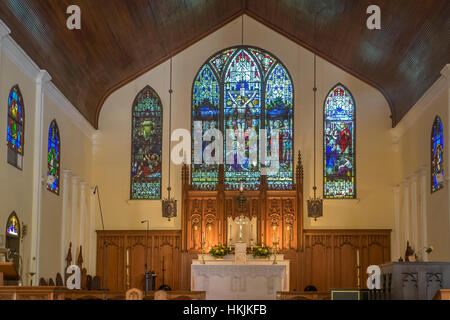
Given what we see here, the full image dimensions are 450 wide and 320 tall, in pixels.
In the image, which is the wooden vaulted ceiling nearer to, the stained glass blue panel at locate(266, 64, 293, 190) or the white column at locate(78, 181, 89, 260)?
the stained glass blue panel at locate(266, 64, 293, 190)

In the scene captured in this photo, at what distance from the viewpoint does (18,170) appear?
1487cm

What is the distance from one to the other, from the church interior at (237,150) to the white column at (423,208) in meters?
0.07

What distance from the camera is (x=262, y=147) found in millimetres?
21469

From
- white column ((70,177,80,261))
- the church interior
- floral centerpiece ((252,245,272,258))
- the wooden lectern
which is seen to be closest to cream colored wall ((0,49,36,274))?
the church interior

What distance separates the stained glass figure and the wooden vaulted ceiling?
106cm

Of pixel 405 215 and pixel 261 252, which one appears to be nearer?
pixel 261 252

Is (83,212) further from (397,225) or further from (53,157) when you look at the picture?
(397,225)

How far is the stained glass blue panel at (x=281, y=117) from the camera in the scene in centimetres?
2120

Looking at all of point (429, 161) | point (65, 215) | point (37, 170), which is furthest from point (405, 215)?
point (37, 170)

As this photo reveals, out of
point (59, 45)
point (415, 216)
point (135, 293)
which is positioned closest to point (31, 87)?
point (59, 45)

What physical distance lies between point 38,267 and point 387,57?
32.9 feet

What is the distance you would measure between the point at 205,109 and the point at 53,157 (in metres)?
5.47

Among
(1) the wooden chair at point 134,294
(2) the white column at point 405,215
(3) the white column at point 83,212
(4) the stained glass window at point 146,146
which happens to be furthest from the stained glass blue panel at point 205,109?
(1) the wooden chair at point 134,294

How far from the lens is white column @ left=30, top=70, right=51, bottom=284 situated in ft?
51.5
